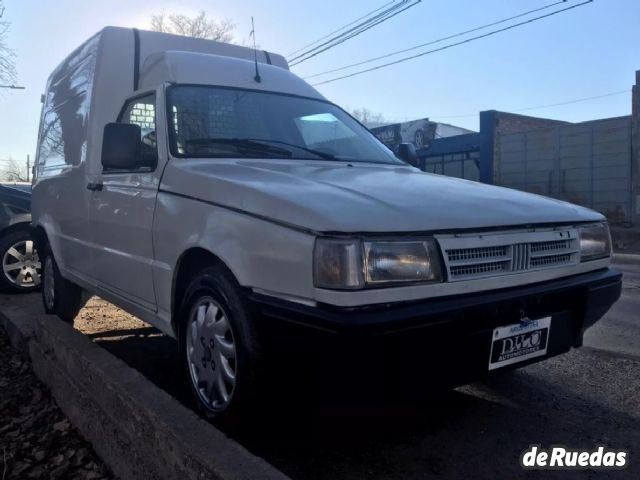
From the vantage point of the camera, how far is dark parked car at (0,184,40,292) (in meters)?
6.50

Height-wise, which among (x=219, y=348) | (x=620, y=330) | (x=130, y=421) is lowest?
(x=620, y=330)

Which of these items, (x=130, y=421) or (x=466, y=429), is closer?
(x=130, y=421)

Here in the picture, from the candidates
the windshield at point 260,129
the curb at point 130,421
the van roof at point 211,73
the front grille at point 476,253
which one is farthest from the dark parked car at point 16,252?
the front grille at point 476,253

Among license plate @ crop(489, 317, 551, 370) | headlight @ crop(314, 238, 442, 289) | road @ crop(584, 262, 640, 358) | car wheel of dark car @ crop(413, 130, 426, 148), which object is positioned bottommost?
road @ crop(584, 262, 640, 358)

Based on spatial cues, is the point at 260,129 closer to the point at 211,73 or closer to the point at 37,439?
the point at 211,73

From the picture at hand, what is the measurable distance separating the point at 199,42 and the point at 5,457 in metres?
3.32

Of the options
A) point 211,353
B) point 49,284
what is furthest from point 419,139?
point 211,353

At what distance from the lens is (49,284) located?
16.9ft

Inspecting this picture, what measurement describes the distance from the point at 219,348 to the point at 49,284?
10.5 feet

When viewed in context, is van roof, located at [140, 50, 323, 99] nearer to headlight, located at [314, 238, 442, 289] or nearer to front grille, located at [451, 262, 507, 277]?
headlight, located at [314, 238, 442, 289]

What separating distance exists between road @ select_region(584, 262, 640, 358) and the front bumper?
7.80 feet

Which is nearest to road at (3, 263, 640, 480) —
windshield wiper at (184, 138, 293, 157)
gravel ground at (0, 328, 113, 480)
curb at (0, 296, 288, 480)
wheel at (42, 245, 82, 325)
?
curb at (0, 296, 288, 480)

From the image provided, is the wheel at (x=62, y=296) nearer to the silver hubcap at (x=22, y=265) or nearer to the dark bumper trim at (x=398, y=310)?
the silver hubcap at (x=22, y=265)

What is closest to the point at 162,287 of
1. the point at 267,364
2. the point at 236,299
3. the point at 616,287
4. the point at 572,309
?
the point at 236,299
